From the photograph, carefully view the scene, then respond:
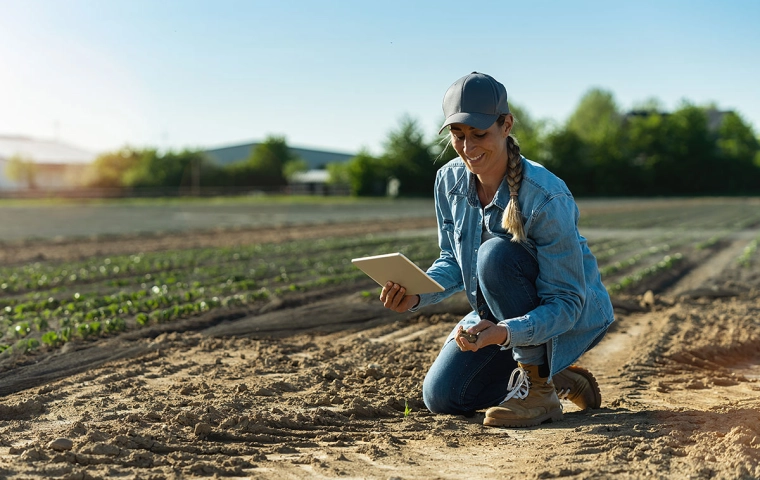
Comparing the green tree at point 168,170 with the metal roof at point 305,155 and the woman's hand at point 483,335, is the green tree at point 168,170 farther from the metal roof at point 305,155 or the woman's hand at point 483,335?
the woman's hand at point 483,335

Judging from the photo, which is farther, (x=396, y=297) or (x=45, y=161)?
(x=45, y=161)

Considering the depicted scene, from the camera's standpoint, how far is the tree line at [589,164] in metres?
56.9

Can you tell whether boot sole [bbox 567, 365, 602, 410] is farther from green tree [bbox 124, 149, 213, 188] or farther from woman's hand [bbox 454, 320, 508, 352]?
green tree [bbox 124, 149, 213, 188]

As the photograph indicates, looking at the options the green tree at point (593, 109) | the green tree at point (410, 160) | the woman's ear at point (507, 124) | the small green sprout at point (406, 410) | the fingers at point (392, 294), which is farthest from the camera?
the green tree at point (593, 109)

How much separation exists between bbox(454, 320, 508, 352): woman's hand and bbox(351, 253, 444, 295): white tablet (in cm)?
28

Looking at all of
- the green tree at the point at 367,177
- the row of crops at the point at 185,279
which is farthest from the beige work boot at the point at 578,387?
the green tree at the point at 367,177

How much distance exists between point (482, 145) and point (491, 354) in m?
1.16

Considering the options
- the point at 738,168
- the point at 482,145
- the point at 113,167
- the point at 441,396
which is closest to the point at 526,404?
the point at 441,396

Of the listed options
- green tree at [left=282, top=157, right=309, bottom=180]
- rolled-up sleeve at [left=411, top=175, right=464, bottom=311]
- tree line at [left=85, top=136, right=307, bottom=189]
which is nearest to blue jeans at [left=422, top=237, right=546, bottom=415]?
rolled-up sleeve at [left=411, top=175, right=464, bottom=311]

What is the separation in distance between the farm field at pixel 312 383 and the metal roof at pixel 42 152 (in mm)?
70169

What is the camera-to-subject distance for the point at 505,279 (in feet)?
12.1

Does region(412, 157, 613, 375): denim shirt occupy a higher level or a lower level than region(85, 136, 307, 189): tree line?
lower

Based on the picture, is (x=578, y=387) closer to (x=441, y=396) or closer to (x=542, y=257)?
(x=441, y=396)

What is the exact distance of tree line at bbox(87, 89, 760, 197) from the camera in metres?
56.9
